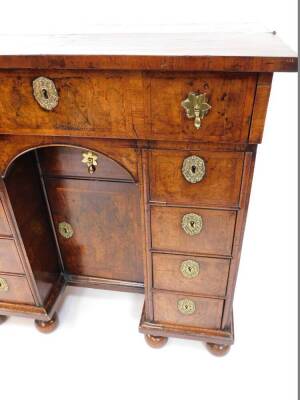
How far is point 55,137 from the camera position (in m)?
0.77

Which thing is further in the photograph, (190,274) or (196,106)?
(190,274)

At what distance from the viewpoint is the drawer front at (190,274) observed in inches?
35.0

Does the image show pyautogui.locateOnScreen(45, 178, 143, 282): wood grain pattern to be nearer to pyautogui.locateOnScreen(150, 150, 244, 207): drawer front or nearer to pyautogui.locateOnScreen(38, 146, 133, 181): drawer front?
pyautogui.locateOnScreen(38, 146, 133, 181): drawer front

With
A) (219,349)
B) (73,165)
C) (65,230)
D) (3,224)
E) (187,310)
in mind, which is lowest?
(219,349)

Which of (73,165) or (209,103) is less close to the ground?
(209,103)

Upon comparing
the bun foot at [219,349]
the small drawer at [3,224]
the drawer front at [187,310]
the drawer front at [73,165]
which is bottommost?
the bun foot at [219,349]

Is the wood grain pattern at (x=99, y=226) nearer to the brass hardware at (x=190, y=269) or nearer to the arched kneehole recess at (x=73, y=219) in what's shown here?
the arched kneehole recess at (x=73, y=219)

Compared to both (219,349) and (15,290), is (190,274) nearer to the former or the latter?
(219,349)

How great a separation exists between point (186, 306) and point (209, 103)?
0.60 metres

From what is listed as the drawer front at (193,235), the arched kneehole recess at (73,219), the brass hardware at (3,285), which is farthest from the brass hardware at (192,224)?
the brass hardware at (3,285)

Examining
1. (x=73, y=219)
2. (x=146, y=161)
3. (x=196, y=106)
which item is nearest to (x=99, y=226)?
(x=73, y=219)

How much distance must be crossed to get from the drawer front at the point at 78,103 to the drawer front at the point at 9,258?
14.8 inches

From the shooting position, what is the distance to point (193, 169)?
0.74m
